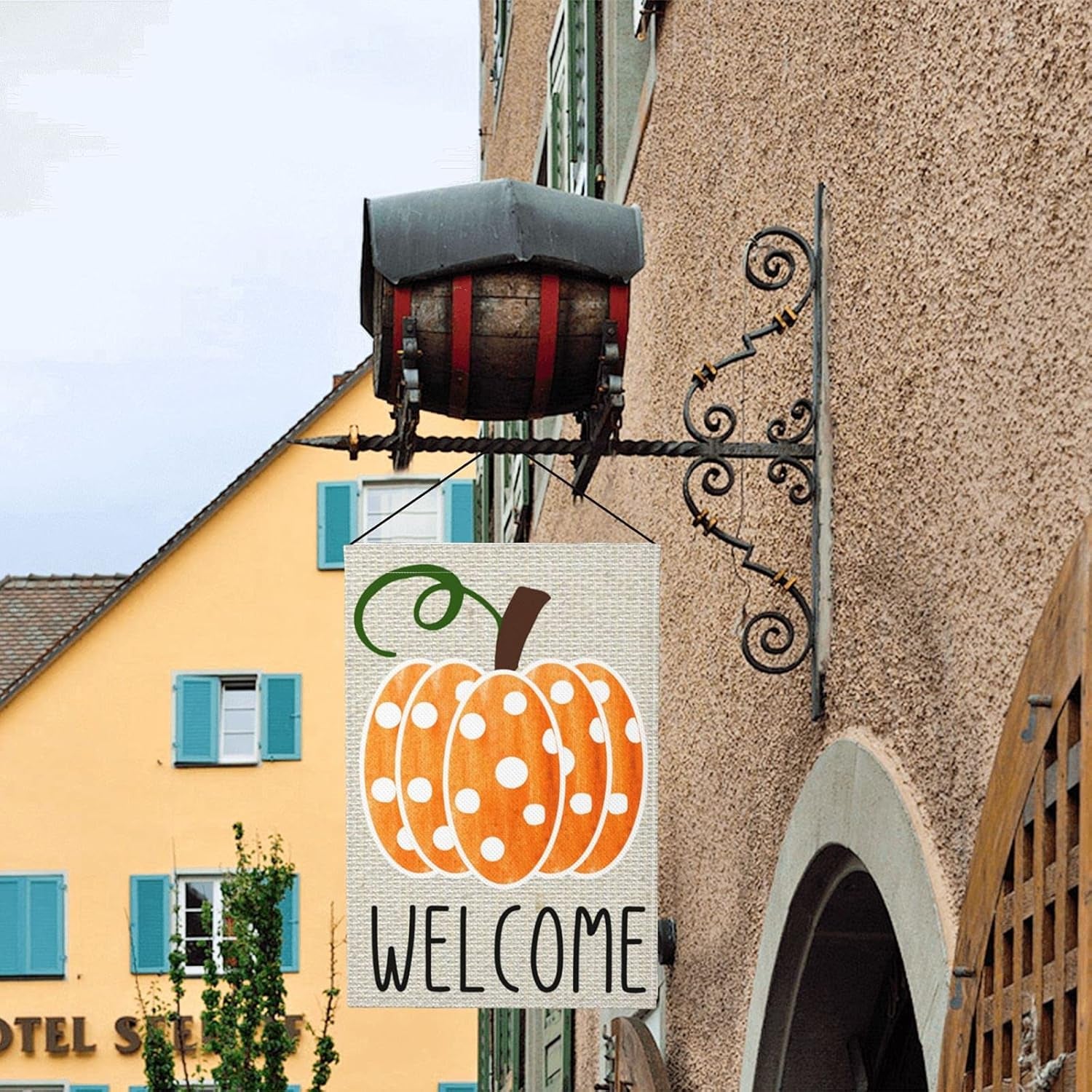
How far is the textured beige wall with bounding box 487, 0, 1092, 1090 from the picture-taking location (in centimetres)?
313

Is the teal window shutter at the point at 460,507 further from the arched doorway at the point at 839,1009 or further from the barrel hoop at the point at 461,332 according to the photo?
the barrel hoop at the point at 461,332

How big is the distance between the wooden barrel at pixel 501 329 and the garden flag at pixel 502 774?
497 millimetres

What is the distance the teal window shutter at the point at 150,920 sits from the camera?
23.7m

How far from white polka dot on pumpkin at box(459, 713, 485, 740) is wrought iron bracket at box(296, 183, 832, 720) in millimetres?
667

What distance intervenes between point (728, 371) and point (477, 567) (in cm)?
112

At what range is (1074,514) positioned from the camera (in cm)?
295

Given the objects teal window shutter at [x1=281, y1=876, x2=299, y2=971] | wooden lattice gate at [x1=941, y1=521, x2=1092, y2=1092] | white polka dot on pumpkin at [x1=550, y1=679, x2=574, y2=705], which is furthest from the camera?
teal window shutter at [x1=281, y1=876, x2=299, y2=971]

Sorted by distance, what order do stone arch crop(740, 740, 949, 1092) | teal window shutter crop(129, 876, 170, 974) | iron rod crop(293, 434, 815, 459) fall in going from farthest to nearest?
teal window shutter crop(129, 876, 170, 974) < iron rod crop(293, 434, 815, 459) < stone arch crop(740, 740, 949, 1092)

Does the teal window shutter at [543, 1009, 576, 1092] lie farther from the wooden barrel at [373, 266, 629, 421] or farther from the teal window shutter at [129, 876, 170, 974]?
the teal window shutter at [129, 876, 170, 974]

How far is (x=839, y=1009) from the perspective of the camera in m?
5.11

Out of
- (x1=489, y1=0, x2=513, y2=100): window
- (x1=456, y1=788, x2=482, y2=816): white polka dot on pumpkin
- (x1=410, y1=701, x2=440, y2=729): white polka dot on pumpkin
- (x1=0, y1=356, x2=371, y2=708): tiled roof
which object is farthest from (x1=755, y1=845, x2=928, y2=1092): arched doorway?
(x1=0, y1=356, x2=371, y2=708): tiled roof

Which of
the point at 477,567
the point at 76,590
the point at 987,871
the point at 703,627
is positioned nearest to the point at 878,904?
the point at 477,567

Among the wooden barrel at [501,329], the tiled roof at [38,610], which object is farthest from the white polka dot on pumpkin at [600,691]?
the tiled roof at [38,610]

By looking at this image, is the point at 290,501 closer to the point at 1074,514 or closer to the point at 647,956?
the point at 647,956
